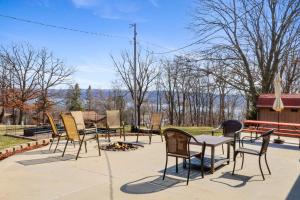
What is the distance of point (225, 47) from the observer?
17578 millimetres

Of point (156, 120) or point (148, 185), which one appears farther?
point (156, 120)

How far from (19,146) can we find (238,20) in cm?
1560

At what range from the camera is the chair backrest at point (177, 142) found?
4.17 m

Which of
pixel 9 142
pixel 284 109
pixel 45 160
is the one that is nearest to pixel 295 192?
pixel 45 160

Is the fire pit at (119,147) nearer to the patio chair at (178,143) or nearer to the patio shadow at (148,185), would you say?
the patio shadow at (148,185)

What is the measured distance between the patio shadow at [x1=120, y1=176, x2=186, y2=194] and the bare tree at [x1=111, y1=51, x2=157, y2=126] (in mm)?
20478

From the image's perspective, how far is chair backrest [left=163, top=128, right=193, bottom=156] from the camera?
4172mm

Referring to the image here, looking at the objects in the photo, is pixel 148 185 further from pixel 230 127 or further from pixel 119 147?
pixel 230 127

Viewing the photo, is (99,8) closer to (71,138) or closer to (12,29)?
(12,29)

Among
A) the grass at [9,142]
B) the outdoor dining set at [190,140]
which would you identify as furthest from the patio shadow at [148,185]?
the grass at [9,142]

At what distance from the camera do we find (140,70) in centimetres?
2497

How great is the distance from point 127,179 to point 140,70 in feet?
69.1

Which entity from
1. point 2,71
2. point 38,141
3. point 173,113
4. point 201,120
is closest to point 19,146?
point 38,141

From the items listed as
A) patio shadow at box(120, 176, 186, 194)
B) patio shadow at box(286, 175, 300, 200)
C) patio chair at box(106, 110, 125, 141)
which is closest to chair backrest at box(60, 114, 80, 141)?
patio chair at box(106, 110, 125, 141)
